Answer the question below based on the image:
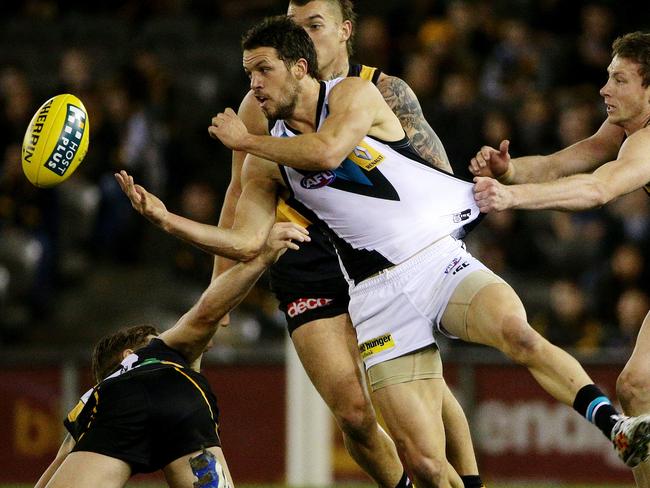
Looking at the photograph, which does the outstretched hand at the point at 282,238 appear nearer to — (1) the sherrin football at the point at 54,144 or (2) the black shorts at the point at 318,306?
(2) the black shorts at the point at 318,306

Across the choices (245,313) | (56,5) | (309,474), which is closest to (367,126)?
(309,474)

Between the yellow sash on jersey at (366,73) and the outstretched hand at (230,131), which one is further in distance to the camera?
the yellow sash on jersey at (366,73)

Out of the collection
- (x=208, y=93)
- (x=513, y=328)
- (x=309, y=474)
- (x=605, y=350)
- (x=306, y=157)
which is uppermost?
(x=208, y=93)

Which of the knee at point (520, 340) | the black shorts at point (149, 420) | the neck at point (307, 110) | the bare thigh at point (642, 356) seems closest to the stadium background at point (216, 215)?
the bare thigh at point (642, 356)

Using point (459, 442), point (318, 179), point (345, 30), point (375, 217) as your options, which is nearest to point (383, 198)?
point (375, 217)

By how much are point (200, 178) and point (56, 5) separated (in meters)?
4.45

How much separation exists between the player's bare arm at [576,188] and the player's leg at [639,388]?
87 centimetres

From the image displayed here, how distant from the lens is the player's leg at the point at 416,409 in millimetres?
6078

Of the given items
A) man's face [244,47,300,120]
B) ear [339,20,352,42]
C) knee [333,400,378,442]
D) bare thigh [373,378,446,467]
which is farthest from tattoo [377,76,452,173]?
knee [333,400,378,442]

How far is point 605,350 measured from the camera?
11320 millimetres

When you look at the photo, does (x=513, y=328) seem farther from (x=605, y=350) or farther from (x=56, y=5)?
(x=56, y=5)

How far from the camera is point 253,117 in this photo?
6.58m

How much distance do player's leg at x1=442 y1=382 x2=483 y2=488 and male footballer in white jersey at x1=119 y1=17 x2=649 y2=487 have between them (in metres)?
0.48

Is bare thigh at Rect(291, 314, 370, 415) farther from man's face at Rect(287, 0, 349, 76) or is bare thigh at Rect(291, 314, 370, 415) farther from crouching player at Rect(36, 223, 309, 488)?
man's face at Rect(287, 0, 349, 76)
